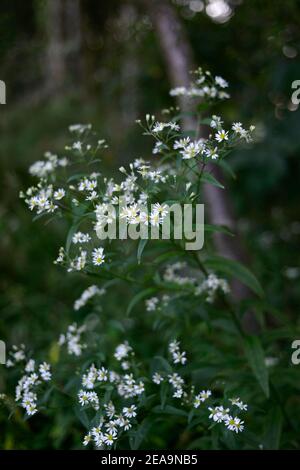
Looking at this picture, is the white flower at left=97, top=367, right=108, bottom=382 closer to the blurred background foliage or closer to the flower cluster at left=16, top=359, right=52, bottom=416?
the flower cluster at left=16, top=359, right=52, bottom=416

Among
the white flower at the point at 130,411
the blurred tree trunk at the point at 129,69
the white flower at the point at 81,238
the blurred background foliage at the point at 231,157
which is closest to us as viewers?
the white flower at the point at 130,411

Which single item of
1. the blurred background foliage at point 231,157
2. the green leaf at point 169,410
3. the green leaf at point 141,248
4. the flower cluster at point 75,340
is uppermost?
the blurred background foliage at point 231,157

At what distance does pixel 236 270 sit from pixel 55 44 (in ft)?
16.9

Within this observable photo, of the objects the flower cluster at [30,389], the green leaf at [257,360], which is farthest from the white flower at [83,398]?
the green leaf at [257,360]

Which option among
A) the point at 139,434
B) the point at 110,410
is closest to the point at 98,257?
the point at 110,410

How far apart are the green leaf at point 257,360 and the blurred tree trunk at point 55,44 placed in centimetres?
448

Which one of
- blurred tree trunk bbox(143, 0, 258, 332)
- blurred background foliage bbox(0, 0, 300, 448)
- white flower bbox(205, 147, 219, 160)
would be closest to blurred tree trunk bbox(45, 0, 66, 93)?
blurred background foliage bbox(0, 0, 300, 448)

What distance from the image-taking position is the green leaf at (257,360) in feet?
6.68

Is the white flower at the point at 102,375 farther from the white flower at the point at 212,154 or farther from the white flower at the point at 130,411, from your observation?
the white flower at the point at 212,154

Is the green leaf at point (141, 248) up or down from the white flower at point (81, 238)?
down

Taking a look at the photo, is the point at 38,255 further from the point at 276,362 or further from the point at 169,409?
the point at 169,409

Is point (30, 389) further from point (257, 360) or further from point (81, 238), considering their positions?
point (257, 360)

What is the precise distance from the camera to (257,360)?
2133mm

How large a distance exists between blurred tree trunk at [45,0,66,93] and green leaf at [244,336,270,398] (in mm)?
4478
